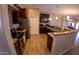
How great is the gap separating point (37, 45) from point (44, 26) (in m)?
0.33

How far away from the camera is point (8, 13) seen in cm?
167

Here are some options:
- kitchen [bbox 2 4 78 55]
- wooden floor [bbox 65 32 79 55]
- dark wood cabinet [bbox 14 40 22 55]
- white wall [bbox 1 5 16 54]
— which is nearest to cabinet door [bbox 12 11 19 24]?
kitchen [bbox 2 4 78 55]

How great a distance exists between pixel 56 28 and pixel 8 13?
0.78 meters

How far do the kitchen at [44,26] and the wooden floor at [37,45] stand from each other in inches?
1.9

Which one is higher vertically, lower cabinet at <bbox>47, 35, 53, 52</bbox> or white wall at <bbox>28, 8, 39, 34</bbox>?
white wall at <bbox>28, 8, 39, 34</bbox>

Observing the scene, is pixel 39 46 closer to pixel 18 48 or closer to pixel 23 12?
pixel 18 48

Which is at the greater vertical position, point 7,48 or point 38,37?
point 38,37

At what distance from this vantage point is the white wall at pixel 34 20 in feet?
5.76

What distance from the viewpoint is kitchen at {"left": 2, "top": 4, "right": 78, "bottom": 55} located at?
173 centimetres

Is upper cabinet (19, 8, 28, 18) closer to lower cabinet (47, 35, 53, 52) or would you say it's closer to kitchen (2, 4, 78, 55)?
kitchen (2, 4, 78, 55)

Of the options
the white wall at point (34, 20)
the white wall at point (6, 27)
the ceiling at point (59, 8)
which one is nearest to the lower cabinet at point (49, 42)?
the white wall at point (34, 20)

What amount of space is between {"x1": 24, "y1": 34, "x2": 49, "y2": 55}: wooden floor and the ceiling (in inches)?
16.6
